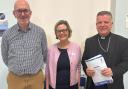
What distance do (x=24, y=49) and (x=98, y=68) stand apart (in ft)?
2.44

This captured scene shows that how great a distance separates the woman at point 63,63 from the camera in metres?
2.47

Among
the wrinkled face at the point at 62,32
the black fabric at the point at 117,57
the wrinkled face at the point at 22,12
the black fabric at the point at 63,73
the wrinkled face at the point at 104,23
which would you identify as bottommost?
the black fabric at the point at 63,73

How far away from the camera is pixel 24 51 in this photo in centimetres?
234

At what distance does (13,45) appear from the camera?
237 centimetres

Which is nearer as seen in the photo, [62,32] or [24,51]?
[24,51]

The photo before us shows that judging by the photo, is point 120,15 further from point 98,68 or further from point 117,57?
point 98,68

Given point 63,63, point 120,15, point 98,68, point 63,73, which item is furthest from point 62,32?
point 120,15

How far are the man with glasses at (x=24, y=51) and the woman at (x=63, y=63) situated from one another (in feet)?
0.42

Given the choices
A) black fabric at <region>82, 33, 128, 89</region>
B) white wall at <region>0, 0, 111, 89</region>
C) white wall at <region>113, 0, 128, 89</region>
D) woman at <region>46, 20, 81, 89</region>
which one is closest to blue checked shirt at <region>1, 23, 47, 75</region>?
woman at <region>46, 20, 81, 89</region>

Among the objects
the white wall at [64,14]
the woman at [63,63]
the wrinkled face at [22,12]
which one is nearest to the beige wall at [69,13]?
the white wall at [64,14]

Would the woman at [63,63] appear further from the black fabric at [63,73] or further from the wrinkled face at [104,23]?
the wrinkled face at [104,23]

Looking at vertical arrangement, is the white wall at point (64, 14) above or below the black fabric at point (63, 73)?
above

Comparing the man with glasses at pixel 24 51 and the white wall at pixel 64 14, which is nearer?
the man with glasses at pixel 24 51

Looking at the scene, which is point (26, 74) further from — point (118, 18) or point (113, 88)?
point (118, 18)
